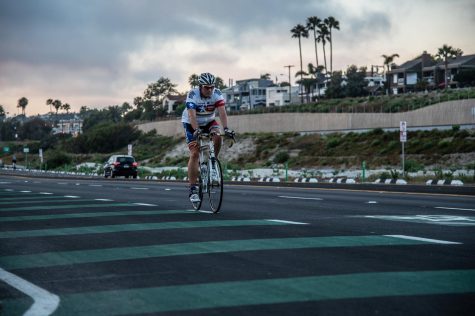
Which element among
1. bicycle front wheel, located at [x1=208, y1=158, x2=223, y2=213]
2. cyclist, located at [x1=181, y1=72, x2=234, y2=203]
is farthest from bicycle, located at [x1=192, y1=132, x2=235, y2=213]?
cyclist, located at [x1=181, y1=72, x2=234, y2=203]

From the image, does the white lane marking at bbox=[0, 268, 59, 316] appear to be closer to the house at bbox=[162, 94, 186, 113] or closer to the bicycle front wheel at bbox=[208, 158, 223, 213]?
the bicycle front wheel at bbox=[208, 158, 223, 213]

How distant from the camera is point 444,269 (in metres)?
6.34

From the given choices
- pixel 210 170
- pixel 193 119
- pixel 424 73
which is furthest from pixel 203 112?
pixel 424 73

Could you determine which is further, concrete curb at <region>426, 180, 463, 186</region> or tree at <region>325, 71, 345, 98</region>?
tree at <region>325, 71, 345, 98</region>

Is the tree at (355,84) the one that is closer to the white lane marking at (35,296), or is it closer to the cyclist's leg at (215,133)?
the cyclist's leg at (215,133)

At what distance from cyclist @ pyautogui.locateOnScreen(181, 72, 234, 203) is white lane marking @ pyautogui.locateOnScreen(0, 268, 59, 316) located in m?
5.80

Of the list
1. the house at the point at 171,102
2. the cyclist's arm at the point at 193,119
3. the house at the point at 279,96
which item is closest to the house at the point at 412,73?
the house at the point at 279,96

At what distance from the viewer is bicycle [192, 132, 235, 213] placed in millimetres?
12250

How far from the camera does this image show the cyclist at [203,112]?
39.4 feet

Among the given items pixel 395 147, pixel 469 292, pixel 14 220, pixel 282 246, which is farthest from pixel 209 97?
pixel 395 147

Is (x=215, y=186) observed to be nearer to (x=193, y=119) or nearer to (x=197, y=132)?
(x=197, y=132)

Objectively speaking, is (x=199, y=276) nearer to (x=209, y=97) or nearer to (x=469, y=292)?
(x=469, y=292)

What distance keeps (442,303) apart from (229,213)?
784cm

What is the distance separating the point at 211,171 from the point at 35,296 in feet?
22.8
